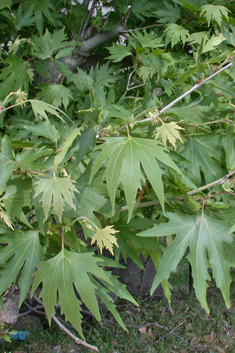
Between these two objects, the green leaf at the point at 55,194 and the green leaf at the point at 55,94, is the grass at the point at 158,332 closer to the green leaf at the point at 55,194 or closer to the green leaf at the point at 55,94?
the green leaf at the point at 55,94

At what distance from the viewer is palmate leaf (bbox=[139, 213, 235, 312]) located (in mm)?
911

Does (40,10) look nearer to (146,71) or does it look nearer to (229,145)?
(146,71)

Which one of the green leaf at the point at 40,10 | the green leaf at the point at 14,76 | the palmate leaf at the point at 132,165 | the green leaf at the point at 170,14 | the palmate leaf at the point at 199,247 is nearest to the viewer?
the palmate leaf at the point at 132,165

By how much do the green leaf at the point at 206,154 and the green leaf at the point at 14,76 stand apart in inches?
30.3

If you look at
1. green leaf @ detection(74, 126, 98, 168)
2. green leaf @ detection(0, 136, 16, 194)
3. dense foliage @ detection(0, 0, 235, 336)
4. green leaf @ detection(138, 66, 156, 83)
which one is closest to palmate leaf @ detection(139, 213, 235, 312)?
dense foliage @ detection(0, 0, 235, 336)

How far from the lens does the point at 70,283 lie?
0.86 metres

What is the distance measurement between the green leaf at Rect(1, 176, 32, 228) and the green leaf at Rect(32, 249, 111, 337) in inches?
5.5

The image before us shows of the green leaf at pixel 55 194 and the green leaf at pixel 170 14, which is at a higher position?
the green leaf at pixel 170 14

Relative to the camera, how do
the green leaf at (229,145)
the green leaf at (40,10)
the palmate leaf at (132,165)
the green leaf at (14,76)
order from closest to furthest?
the palmate leaf at (132,165)
the green leaf at (229,145)
the green leaf at (14,76)
the green leaf at (40,10)

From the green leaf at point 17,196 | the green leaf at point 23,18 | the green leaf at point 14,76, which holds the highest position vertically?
the green leaf at point 23,18

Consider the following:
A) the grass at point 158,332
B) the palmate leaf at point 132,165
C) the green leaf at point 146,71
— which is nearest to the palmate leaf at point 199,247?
the palmate leaf at point 132,165

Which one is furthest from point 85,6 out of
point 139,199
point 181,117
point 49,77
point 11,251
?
point 11,251

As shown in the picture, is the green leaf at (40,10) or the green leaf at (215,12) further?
the green leaf at (40,10)

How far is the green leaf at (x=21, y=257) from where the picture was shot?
3.14 feet
